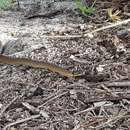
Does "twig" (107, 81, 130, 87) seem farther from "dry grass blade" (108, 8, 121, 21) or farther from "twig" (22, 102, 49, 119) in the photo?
"dry grass blade" (108, 8, 121, 21)

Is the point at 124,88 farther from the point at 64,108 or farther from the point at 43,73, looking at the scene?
the point at 43,73

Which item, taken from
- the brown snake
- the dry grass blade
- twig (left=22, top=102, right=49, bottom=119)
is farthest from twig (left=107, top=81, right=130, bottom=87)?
the dry grass blade

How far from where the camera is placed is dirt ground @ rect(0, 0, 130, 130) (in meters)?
2.55

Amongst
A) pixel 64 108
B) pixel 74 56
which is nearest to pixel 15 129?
pixel 64 108

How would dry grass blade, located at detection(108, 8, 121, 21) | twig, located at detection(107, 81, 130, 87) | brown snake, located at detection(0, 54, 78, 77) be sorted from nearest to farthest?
1. twig, located at detection(107, 81, 130, 87)
2. brown snake, located at detection(0, 54, 78, 77)
3. dry grass blade, located at detection(108, 8, 121, 21)

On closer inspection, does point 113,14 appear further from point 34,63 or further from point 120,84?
point 120,84

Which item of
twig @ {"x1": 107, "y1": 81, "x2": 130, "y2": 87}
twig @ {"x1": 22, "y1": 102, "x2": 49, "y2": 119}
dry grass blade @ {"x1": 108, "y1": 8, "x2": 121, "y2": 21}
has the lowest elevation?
twig @ {"x1": 22, "y1": 102, "x2": 49, "y2": 119}

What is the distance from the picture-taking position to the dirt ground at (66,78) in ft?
8.38

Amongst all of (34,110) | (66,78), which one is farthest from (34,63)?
(34,110)

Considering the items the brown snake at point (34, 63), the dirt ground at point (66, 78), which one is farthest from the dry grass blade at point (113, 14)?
the brown snake at point (34, 63)

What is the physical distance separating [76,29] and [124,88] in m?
1.12

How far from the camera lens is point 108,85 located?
2832 millimetres

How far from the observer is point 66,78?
9.78ft

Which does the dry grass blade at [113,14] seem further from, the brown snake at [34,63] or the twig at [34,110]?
the twig at [34,110]
